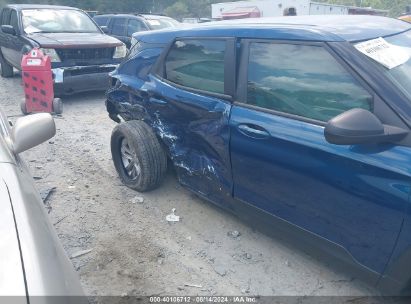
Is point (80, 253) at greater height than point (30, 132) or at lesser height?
lesser

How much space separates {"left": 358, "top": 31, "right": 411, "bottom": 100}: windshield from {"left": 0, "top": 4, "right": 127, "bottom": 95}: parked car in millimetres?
5834

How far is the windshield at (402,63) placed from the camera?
215cm

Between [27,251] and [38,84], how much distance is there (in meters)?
5.69

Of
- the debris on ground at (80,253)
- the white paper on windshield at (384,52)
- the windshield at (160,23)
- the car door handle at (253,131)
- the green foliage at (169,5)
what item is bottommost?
the debris on ground at (80,253)

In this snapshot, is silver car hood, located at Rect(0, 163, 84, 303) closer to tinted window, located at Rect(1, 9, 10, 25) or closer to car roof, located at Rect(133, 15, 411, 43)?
car roof, located at Rect(133, 15, 411, 43)

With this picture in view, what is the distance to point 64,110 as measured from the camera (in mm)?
7008

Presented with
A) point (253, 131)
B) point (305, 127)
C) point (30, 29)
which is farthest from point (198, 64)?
point (30, 29)

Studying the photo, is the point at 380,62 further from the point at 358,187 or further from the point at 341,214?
the point at 341,214

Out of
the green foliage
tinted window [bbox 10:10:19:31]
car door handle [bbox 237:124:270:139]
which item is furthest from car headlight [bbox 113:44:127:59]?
the green foliage

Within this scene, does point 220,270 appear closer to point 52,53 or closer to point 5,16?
point 52,53

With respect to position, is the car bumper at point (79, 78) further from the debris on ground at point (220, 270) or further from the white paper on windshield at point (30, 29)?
the debris on ground at point (220, 270)

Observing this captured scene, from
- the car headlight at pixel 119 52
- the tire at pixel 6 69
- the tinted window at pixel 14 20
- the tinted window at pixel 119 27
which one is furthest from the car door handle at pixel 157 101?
the tinted window at pixel 119 27

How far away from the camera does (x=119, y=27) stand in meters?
11.7

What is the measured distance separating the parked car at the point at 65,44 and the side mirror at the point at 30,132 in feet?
15.8
